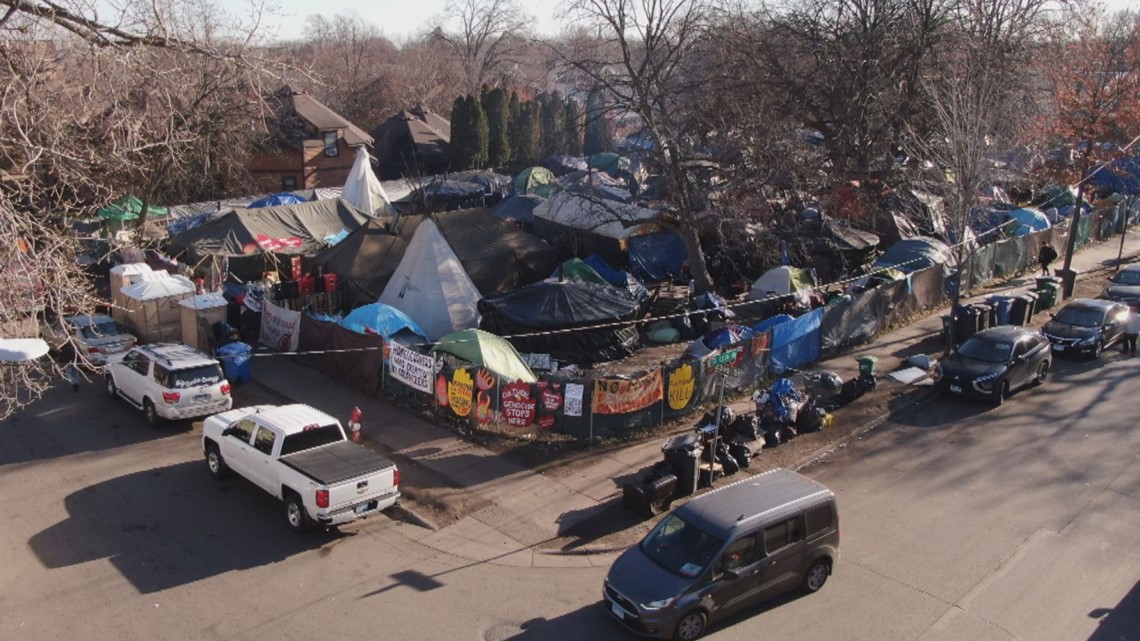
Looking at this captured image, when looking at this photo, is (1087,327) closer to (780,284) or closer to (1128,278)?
(1128,278)

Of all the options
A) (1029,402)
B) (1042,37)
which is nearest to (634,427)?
(1029,402)

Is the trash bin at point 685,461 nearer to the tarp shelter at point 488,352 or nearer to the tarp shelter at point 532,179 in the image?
the tarp shelter at point 488,352

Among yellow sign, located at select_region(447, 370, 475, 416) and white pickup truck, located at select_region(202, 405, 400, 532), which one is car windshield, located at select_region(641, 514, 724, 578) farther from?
yellow sign, located at select_region(447, 370, 475, 416)

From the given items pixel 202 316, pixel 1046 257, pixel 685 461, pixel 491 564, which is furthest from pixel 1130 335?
pixel 202 316

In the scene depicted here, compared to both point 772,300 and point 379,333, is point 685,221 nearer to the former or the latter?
point 772,300

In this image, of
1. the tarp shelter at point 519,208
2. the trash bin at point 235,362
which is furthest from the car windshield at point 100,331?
the tarp shelter at point 519,208

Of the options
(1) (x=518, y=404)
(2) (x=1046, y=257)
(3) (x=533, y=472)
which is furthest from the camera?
(2) (x=1046, y=257)

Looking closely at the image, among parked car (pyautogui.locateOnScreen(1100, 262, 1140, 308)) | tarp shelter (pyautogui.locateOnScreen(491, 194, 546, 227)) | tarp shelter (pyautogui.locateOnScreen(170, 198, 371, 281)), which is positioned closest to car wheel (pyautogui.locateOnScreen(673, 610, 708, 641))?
tarp shelter (pyautogui.locateOnScreen(170, 198, 371, 281))
